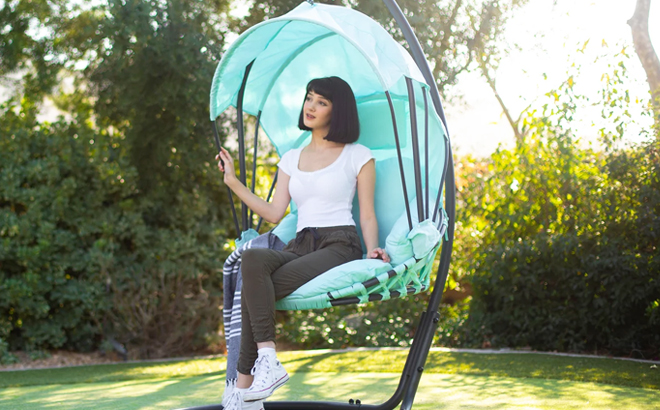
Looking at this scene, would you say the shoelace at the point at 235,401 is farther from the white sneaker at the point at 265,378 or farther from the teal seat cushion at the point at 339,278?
the teal seat cushion at the point at 339,278

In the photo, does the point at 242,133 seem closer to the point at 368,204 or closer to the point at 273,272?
the point at 368,204

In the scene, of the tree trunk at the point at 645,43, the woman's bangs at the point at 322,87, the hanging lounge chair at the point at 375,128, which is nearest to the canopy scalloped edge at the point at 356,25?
the hanging lounge chair at the point at 375,128

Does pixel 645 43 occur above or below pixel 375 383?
above

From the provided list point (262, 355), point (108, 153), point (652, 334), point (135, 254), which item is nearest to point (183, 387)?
point (262, 355)

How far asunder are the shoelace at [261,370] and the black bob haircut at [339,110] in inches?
35.7

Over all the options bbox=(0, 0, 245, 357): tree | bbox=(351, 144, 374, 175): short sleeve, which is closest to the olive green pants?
bbox=(351, 144, 374, 175): short sleeve

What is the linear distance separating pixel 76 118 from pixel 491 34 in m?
3.36

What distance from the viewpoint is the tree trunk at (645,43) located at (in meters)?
5.32

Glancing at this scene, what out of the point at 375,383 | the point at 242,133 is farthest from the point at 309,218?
the point at 375,383

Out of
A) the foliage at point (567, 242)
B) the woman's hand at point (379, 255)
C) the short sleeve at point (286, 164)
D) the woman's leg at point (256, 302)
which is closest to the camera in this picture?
the woman's leg at point (256, 302)

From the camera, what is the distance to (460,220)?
5375 millimetres

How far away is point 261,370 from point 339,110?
3.48 ft

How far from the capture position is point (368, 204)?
8.64 ft

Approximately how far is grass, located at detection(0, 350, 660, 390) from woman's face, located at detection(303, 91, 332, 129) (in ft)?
6.19
